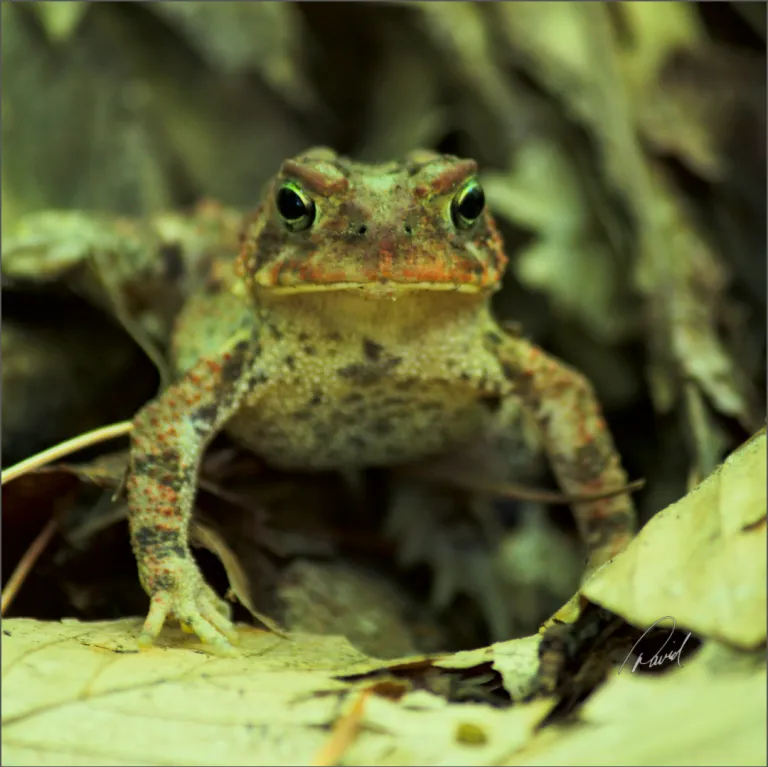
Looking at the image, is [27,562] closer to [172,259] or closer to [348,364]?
[348,364]

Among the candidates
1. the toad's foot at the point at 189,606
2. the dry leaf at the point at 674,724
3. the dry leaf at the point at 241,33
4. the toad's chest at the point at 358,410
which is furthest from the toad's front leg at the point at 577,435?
the dry leaf at the point at 241,33

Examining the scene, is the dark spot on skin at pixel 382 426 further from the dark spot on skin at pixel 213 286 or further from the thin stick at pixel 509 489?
the dark spot on skin at pixel 213 286

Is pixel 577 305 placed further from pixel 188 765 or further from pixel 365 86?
pixel 188 765

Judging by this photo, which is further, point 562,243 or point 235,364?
point 562,243

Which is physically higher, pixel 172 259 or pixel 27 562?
pixel 172 259

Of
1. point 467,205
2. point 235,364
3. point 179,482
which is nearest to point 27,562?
point 179,482
